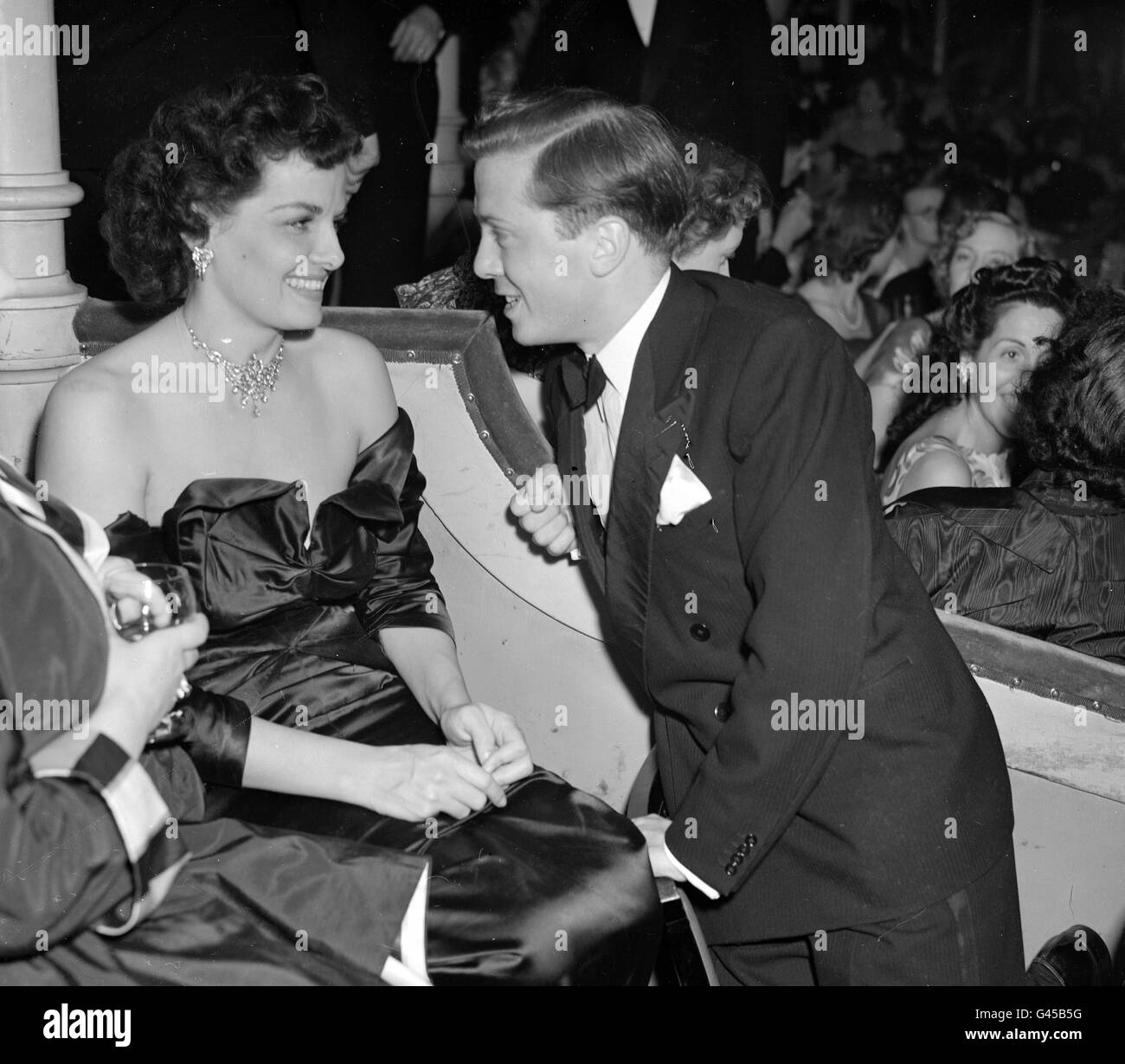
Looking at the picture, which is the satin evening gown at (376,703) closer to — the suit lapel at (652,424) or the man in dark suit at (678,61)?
the suit lapel at (652,424)

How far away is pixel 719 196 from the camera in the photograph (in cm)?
235

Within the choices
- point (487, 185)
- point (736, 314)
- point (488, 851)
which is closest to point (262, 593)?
point (488, 851)

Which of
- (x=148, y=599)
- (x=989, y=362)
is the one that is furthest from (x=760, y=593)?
(x=989, y=362)

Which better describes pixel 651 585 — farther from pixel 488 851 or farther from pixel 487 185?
pixel 487 185

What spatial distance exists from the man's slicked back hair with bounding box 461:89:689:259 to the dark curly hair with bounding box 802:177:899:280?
3.12 metres

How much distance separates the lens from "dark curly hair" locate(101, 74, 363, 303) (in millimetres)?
1793

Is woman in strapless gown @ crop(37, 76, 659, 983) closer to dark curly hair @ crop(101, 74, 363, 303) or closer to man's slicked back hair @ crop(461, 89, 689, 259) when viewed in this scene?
dark curly hair @ crop(101, 74, 363, 303)

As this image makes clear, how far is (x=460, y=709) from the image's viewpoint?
5.69 ft

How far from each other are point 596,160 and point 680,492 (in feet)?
1.45

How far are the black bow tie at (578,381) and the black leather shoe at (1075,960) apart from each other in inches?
48.5

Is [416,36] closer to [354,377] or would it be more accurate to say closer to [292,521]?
[354,377]

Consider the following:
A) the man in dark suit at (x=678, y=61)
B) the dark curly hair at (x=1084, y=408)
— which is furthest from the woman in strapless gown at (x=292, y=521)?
the man in dark suit at (x=678, y=61)

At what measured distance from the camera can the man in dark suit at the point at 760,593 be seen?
4.87 feet
